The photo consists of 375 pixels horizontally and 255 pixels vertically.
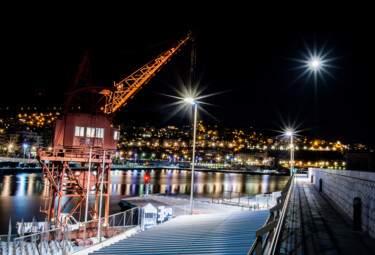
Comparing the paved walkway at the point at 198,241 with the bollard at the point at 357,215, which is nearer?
the paved walkway at the point at 198,241

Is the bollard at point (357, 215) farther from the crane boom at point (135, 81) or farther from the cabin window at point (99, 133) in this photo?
the crane boom at point (135, 81)

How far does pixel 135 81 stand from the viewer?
120 feet

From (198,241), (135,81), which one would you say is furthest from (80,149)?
(198,241)

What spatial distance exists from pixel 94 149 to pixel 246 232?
1953cm

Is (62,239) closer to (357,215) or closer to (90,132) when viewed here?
(90,132)

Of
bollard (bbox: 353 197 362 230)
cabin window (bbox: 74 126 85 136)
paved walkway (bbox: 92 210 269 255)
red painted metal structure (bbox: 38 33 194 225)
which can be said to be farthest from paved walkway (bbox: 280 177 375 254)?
cabin window (bbox: 74 126 85 136)

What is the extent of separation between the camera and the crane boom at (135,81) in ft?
107

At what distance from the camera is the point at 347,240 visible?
662 cm

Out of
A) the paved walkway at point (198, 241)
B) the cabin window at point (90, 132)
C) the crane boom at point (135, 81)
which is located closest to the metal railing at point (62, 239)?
the paved walkway at point (198, 241)

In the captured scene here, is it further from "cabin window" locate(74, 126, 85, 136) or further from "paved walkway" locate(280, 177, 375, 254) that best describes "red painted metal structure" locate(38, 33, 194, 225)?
"paved walkway" locate(280, 177, 375, 254)

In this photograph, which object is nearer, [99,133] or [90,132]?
[90,132]

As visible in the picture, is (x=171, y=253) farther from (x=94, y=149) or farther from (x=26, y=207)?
(x=26, y=207)

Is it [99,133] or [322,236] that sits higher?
[99,133]

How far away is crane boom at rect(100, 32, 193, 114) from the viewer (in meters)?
32.7
